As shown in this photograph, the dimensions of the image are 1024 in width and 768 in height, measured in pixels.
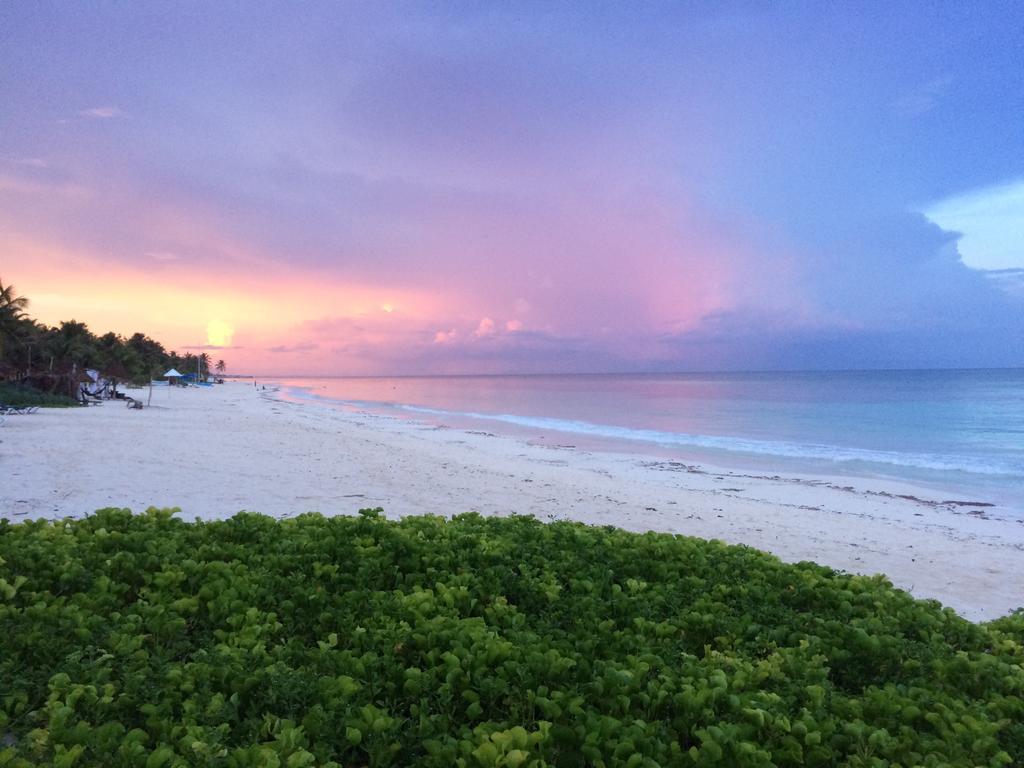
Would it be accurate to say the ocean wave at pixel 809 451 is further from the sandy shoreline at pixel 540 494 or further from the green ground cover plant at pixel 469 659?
the green ground cover plant at pixel 469 659

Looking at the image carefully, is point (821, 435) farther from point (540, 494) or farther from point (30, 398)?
point (30, 398)

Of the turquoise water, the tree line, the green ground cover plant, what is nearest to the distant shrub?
the tree line

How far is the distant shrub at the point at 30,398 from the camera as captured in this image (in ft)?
106

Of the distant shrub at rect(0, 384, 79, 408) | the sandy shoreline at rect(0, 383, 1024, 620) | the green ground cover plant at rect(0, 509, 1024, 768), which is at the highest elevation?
the green ground cover plant at rect(0, 509, 1024, 768)

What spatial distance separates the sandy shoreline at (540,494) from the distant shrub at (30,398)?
13892 millimetres

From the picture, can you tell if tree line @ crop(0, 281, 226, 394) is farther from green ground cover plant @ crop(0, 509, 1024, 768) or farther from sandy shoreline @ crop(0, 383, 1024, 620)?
green ground cover plant @ crop(0, 509, 1024, 768)

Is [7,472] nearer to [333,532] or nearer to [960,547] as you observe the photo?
[333,532]

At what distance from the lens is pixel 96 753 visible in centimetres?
212

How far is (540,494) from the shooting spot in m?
13.8

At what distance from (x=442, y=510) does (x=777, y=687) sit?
8.98 metres

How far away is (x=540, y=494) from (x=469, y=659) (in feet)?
36.8

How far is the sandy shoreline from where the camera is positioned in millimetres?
9664

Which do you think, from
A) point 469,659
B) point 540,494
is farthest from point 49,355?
point 469,659

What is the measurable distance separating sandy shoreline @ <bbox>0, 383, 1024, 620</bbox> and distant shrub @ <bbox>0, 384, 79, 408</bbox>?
45.6 feet
